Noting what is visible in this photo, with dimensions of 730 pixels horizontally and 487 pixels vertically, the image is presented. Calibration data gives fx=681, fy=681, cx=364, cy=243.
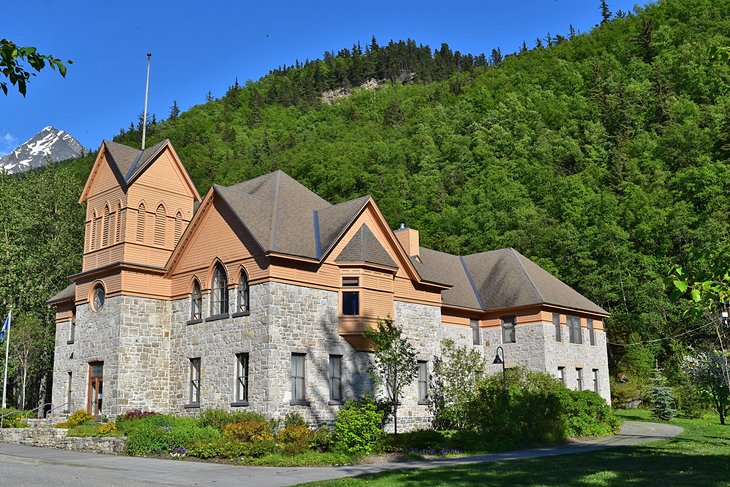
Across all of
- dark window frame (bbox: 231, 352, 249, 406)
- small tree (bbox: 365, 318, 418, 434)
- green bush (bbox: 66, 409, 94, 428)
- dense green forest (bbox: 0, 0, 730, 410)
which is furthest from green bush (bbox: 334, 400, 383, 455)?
dense green forest (bbox: 0, 0, 730, 410)

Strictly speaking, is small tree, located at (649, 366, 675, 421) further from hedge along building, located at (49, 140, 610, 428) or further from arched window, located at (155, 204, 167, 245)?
arched window, located at (155, 204, 167, 245)

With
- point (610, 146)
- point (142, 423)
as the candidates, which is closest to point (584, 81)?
point (610, 146)

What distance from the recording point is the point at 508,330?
3650cm

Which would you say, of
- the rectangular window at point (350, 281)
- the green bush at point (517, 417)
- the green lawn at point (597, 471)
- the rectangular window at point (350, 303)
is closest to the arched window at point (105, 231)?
the rectangular window at point (350, 281)

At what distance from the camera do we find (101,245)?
31.8 meters

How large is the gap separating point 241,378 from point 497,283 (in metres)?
17.7

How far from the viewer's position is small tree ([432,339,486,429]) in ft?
100.0

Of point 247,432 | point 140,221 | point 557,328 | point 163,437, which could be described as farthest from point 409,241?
point 163,437

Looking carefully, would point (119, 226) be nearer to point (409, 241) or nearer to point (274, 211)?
point (274, 211)

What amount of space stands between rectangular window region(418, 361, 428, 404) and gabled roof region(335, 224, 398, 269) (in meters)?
5.39

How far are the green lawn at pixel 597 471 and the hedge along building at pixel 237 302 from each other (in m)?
10.4

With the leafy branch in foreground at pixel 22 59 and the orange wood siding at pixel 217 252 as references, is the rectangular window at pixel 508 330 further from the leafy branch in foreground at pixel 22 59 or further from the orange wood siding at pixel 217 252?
the leafy branch in foreground at pixel 22 59

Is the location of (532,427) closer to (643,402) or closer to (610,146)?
(643,402)

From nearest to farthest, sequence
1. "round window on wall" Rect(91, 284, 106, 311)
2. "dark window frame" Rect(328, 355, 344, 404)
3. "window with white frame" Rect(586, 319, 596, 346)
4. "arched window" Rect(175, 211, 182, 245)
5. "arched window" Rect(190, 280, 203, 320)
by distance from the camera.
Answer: "dark window frame" Rect(328, 355, 344, 404) → "arched window" Rect(190, 280, 203, 320) → "round window on wall" Rect(91, 284, 106, 311) → "arched window" Rect(175, 211, 182, 245) → "window with white frame" Rect(586, 319, 596, 346)
